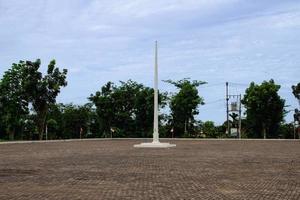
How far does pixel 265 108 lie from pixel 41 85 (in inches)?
937

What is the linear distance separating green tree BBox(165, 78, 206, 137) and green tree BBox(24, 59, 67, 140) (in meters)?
15.0

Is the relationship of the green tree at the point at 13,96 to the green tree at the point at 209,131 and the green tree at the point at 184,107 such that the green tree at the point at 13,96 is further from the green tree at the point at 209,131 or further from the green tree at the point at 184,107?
the green tree at the point at 209,131

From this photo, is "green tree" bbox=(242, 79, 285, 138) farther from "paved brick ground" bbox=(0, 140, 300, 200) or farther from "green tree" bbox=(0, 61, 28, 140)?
"paved brick ground" bbox=(0, 140, 300, 200)

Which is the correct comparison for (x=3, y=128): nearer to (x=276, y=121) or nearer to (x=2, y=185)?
(x=276, y=121)

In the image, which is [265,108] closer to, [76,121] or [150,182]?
[76,121]

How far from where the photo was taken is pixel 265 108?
5478 cm

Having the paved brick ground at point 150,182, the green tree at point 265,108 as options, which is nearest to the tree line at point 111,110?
the green tree at point 265,108

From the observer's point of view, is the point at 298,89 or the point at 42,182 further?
the point at 298,89

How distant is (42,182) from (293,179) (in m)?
6.33

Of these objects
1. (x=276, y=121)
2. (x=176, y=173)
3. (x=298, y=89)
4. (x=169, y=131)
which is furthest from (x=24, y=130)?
(x=176, y=173)

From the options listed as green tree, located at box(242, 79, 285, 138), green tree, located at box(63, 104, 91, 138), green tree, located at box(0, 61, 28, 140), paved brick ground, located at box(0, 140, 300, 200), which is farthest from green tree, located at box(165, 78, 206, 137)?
paved brick ground, located at box(0, 140, 300, 200)

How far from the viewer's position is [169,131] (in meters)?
61.6

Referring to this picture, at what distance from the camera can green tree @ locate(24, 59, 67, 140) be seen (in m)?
47.1

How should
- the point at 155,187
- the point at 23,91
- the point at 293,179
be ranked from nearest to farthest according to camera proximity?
the point at 155,187, the point at 293,179, the point at 23,91
